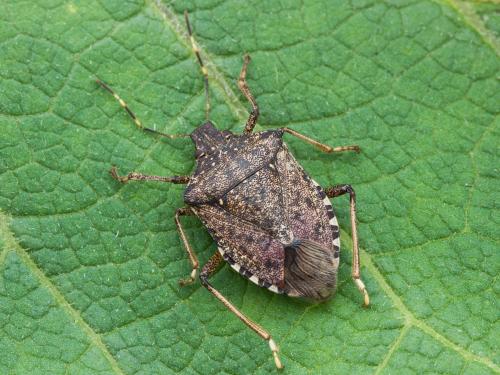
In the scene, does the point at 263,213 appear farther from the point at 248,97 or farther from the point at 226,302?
the point at 248,97

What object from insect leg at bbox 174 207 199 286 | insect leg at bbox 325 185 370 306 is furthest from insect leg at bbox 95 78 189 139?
insect leg at bbox 325 185 370 306

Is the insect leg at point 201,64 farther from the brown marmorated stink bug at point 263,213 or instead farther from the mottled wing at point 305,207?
the mottled wing at point 305,207

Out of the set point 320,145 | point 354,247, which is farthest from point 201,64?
point 354,247

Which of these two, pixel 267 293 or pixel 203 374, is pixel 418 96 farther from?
pixel 203 374

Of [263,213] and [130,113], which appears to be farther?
[130,113]

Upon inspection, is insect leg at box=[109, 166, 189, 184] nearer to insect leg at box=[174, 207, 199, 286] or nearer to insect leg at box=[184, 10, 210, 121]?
insect leg at box=[174, 207, 199, 286]

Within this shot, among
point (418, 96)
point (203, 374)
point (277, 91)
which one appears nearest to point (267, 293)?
point (203, 374)

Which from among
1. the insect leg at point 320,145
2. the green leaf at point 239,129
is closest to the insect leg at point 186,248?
the green leaf at point 239,129
